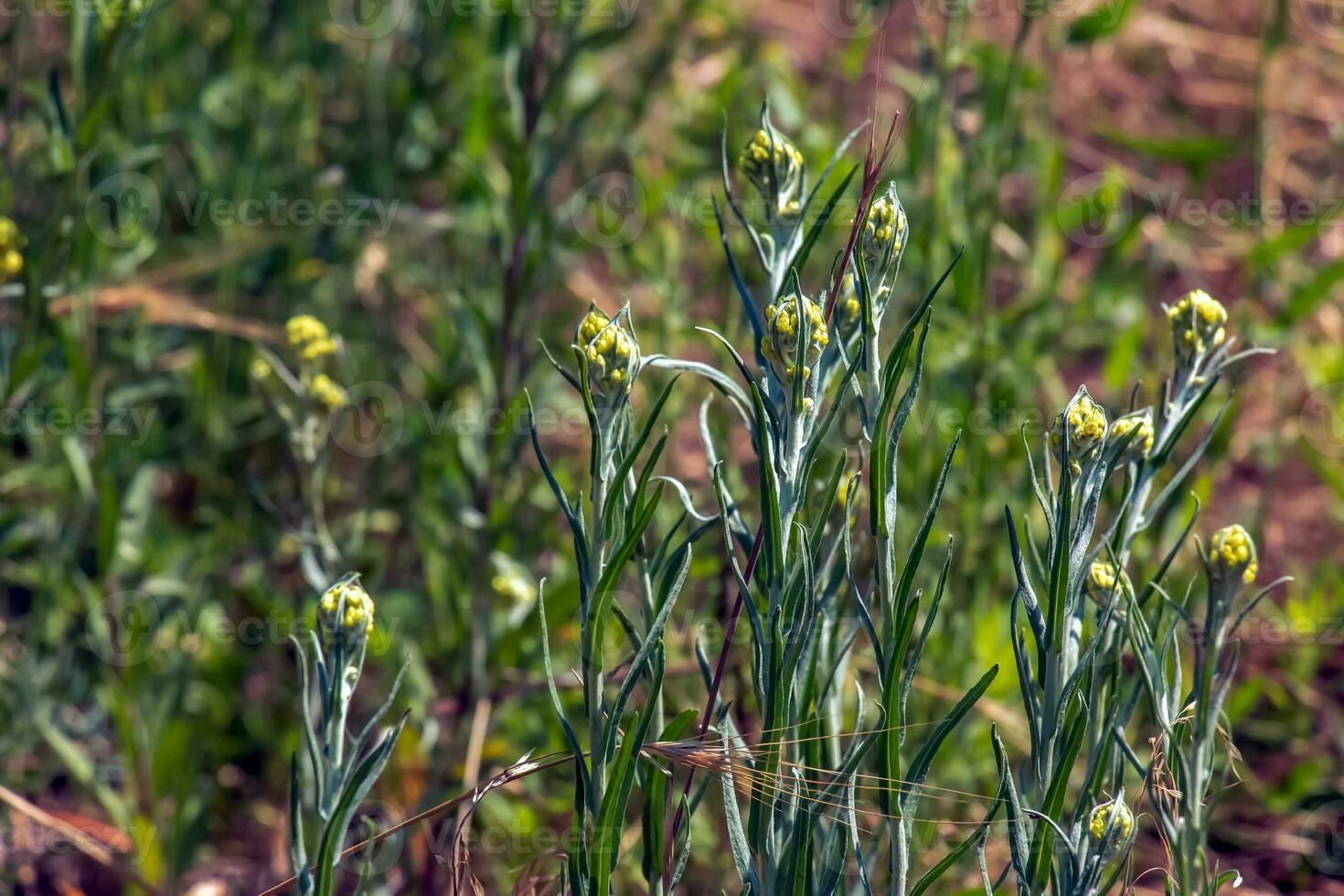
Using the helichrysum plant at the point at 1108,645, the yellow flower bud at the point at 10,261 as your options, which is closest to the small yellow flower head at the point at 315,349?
the yellow flower bud at the point at 10,261

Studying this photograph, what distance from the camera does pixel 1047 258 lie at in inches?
131

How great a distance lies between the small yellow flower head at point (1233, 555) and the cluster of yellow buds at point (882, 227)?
1.66 feet

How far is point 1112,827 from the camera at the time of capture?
1263 mm

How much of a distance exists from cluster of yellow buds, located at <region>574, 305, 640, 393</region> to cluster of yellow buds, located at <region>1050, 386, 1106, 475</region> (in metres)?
0.41

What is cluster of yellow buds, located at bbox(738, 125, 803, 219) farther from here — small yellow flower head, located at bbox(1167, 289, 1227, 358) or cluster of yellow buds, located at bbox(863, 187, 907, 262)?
small yellow flower head, located at bbox(1167, 289, 1227, 358)

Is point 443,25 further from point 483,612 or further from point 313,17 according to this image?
point 483,612

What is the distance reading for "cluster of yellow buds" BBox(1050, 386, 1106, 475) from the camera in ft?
3.97

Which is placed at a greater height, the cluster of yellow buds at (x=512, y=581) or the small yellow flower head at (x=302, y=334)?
the small yellow flower head at (x=302, y=334)

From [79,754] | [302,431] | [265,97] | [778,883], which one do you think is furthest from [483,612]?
[265,97]

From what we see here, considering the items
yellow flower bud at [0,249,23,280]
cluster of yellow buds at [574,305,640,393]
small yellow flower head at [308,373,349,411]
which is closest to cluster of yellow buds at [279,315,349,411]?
small yellow flower head at [308,373,349,411]

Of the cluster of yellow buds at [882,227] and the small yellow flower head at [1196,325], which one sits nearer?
the cluster of yellow buds at [882,227]

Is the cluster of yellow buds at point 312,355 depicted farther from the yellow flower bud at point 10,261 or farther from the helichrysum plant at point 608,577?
the helichrysum plant at point 608,577

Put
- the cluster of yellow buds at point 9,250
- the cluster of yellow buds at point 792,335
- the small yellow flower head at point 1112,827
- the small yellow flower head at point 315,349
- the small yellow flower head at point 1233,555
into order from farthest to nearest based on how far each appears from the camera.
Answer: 1. the cluster of yellow buds at point 9,250
2. the small yellow flower head at point 315,349
3. the small yellow flower head at point 1233,555
4. the small yellow flower head at point 1112,827
5. the cluster of yellow buds at point 792,335

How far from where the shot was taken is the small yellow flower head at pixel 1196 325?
4.67 ft
